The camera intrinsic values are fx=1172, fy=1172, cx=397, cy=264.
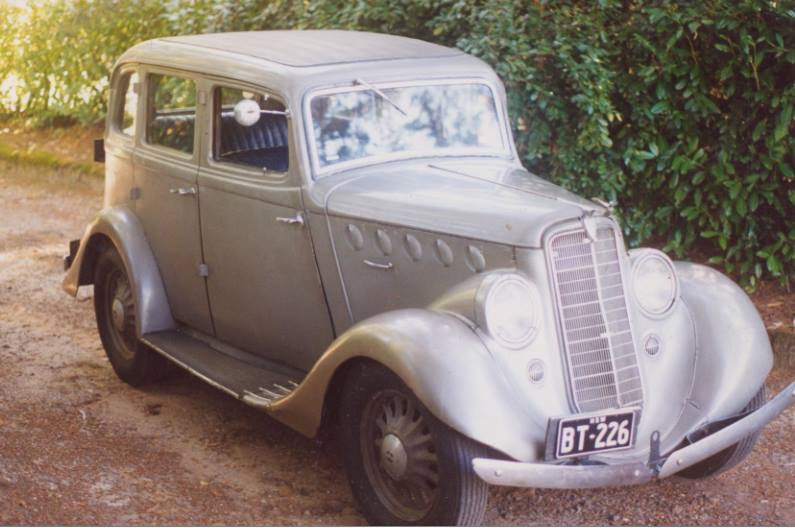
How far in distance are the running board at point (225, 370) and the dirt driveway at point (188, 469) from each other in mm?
343

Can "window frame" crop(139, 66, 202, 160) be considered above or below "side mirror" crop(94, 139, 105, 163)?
above

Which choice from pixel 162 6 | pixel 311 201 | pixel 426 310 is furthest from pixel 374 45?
pixel 162 6

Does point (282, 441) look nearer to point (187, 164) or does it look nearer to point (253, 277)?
point (253, 277)

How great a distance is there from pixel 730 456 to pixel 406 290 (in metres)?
1.52

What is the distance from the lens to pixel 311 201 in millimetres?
5027

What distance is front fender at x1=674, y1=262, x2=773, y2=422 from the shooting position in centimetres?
452

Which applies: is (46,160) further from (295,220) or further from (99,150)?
(295,220)

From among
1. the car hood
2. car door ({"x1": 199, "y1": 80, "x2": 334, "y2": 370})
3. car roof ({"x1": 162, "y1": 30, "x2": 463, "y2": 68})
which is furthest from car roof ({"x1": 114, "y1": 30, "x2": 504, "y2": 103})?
the car hood

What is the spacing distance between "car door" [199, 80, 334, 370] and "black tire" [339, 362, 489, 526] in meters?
0.71

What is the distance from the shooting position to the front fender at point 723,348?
4.52m

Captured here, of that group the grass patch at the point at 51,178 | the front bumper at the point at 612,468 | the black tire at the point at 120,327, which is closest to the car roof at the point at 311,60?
the black tire at the point at 120,327

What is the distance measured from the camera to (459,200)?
4.68m

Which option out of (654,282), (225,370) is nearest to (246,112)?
(225,370)

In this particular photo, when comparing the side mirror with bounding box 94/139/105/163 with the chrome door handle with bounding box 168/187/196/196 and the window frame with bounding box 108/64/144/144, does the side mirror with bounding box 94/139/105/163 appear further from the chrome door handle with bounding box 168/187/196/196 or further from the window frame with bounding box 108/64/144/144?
the chrome door handle with bounding box 168/187/196/196
